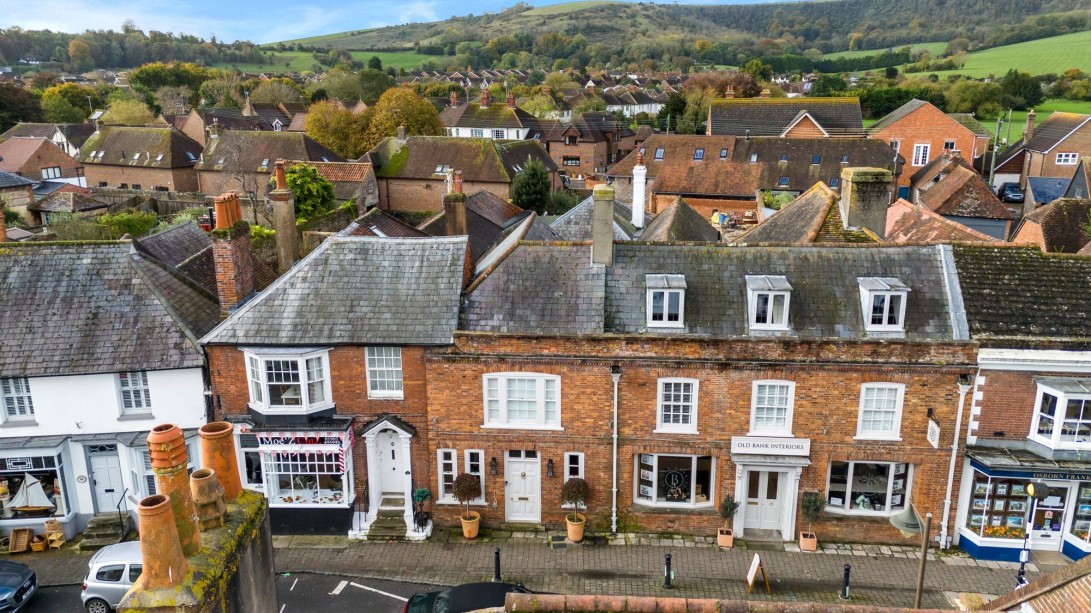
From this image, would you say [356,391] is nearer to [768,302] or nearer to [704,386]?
[704,386]

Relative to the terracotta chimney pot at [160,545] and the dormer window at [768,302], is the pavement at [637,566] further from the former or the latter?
the terracotta chimney pot at [160,545]

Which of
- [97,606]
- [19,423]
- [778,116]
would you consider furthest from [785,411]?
[778,116]

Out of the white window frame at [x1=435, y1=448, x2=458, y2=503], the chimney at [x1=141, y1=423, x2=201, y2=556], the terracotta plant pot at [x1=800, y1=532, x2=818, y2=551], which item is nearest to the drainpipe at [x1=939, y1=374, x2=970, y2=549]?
the terracotta plant pot at [x1=800, y1=532, x2=818, y2=551]

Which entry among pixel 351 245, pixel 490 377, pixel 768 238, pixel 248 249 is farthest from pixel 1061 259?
pixel 248 249

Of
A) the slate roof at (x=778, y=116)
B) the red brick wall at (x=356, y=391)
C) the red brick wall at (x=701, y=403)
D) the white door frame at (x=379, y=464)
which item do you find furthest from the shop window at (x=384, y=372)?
the slate roof at (x=778, y=116)

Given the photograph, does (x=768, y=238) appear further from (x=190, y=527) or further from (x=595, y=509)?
(x=190, y=527)

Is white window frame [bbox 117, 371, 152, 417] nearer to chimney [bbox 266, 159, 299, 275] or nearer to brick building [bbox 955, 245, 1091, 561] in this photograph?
chimney [bbox 266, 159, 299, 275]
